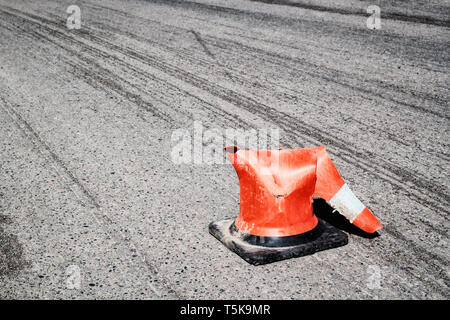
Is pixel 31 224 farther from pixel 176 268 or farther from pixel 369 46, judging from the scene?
pixel 369 46

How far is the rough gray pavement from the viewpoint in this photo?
2.74 metres

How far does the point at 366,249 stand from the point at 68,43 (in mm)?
7666

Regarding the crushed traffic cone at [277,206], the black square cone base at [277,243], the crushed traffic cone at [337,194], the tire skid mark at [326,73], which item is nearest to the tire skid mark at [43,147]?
the black square cone base at [277,243]

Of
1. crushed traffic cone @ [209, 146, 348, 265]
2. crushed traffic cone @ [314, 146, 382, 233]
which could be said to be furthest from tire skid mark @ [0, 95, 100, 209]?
crushed traffic cone @ [314, 146, 382, 233]

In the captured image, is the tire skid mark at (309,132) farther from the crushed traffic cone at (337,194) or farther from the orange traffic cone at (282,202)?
the orange traffic cone at (282,202)

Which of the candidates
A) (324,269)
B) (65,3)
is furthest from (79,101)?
(65,3)

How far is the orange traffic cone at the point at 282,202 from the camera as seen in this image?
9.45ft

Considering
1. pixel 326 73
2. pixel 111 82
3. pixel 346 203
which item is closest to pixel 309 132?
pixel 346 203

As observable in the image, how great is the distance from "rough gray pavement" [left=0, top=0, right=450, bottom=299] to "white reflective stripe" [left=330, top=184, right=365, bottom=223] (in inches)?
8.4

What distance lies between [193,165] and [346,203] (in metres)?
1.65

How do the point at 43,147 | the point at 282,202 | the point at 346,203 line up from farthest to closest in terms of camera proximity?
1. the point at 43,147
2. the point at 346,203
3. the point at 282,202

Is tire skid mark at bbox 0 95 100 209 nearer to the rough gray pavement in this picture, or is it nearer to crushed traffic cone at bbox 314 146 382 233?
the rough gray pavement

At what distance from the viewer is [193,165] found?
422 cm

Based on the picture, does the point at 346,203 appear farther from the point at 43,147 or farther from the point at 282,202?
the point at 43,147
